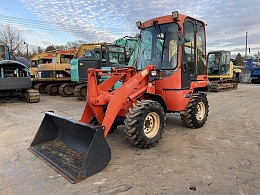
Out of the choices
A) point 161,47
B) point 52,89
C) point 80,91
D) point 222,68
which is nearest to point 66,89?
point 52,89

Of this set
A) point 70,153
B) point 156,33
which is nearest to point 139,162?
point 70,153

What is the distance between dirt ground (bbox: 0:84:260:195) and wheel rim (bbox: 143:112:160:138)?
0.29 metres

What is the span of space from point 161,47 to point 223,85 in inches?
496

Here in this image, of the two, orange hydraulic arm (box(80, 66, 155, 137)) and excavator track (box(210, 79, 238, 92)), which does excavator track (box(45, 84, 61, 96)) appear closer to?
orange hydraulic arm (box(80, 66, 155, 137))

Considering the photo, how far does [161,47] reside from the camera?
4.99 m

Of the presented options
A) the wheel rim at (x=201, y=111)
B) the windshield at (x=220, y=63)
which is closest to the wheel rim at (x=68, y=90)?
the wheel rim at (x=201, y=111)

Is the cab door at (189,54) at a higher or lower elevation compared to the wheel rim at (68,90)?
higher

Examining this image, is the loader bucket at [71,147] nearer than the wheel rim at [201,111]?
Yes

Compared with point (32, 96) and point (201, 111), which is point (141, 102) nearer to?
point (201, 111)

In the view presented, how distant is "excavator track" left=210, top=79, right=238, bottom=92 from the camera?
15.3 metres

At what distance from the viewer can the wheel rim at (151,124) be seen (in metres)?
4.22

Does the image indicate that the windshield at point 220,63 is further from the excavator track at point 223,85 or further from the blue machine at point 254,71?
the blue machine at point 254,71

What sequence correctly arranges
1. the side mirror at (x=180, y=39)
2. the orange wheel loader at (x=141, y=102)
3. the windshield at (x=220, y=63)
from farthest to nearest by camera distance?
the windshield at (x=220, y=63) < the side mirror at (x=180, y=39) < the orange wheel loader at (x=141, y=102)

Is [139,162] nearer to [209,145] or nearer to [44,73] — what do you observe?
[209,145]
